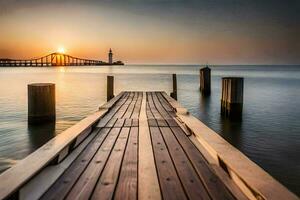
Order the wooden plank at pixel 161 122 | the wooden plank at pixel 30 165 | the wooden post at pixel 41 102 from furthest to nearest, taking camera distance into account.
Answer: the wooden post at pixel 41 102, the wooden plank at pixel 161 122, the wooden plank at pixel 30 165

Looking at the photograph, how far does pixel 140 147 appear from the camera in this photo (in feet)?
15.9

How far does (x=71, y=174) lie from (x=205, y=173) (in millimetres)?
1662

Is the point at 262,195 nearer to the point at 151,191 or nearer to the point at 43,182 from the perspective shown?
the point at 151,191

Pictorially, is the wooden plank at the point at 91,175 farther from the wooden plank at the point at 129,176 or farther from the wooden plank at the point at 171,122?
the wooden plank at the point at 171,122

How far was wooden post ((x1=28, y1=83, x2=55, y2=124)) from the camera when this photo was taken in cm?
925

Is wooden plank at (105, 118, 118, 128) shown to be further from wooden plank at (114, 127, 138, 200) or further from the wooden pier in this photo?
wooden plank at (114, 127, 138, 200)

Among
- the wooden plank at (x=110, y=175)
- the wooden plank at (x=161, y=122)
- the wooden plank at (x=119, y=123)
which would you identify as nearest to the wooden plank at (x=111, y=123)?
the wooden plank at (x=119, y=123)

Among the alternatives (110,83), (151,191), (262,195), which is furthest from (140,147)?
(110,83)

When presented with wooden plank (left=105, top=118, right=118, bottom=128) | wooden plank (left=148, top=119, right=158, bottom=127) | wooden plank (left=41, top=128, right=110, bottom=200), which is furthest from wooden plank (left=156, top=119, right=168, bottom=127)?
wooden plank (left=41, top=128, right=110, bottom=200)

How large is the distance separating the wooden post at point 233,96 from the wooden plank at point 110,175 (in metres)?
7.92

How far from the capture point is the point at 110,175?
352 centimetres

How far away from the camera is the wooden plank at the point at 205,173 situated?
3.03 m

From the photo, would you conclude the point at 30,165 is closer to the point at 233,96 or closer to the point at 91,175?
the point at 91,175

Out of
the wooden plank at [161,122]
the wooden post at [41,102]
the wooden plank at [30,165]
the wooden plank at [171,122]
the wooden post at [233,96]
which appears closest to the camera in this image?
the wooden plank at [30,165]
